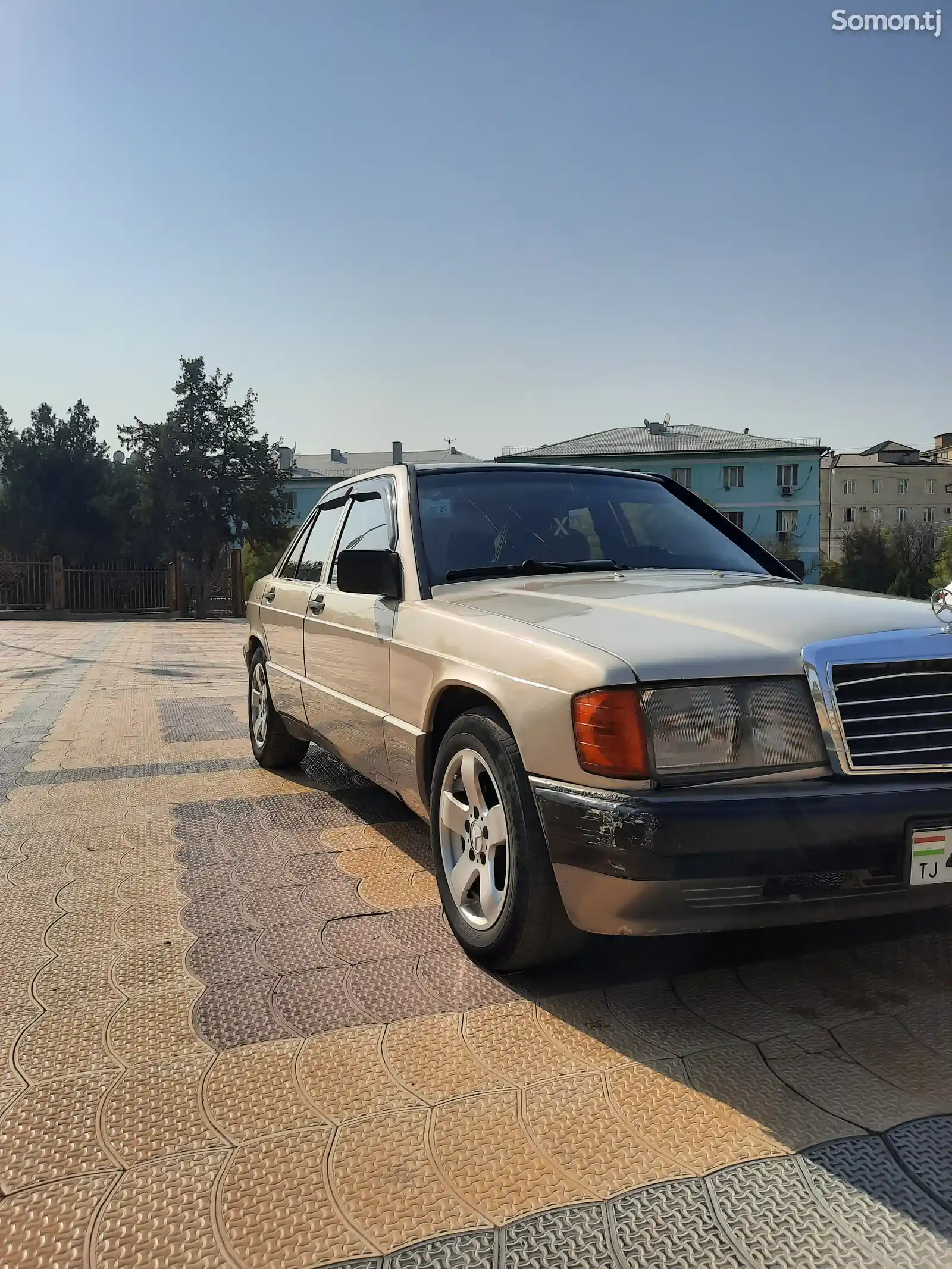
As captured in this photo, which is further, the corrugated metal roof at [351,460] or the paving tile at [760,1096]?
the corrugated metal roof at [351,460]

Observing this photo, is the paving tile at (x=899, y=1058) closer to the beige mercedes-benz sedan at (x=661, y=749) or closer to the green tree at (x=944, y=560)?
the beige mercedes-benz sedan at (x=661, y=749)

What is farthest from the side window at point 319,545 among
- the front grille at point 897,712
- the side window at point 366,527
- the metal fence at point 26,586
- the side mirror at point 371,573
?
the metal fence at point 26,586

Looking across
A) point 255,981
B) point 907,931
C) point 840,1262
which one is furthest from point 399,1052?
point 907,931

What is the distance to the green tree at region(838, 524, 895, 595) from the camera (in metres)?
60.1

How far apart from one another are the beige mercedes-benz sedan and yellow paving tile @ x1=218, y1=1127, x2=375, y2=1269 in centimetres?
84

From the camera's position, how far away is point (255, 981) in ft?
8.99

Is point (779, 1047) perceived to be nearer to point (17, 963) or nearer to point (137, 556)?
point (17, 963)

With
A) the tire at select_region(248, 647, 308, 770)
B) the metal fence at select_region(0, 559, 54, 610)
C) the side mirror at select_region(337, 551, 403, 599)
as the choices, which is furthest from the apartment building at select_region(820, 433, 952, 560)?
the side mirror at select_region(337, 551, 403, 599)

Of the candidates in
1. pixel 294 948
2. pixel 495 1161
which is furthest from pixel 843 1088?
pixel 294 948

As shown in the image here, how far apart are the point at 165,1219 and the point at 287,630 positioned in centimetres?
359

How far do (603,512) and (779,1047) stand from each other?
225 cm

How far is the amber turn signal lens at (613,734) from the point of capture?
2.22 m

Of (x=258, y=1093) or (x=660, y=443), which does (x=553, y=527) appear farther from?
(x=660, y=443)

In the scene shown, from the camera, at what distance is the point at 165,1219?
173 cm
